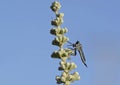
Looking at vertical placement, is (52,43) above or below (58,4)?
below

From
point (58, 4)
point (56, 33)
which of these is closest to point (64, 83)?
point (56, 33)

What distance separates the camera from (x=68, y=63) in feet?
63.5

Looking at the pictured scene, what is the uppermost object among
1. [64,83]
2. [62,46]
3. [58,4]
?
[58,4]

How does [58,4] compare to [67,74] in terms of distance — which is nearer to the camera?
[67,74]

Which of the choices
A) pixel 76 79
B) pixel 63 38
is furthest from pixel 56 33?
pixel 76 79

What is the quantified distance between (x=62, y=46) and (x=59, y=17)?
1.07 m

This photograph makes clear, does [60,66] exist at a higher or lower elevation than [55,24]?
lower

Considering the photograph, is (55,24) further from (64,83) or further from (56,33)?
(64,83)

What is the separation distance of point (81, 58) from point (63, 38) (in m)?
0.97

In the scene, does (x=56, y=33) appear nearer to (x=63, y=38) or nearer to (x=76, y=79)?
(x=63, y=38)

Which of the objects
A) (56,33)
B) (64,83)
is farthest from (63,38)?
(64,83)

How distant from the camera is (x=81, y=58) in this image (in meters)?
20.0

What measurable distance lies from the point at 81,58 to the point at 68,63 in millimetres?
738

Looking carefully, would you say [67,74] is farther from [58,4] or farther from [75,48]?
[58,4]
